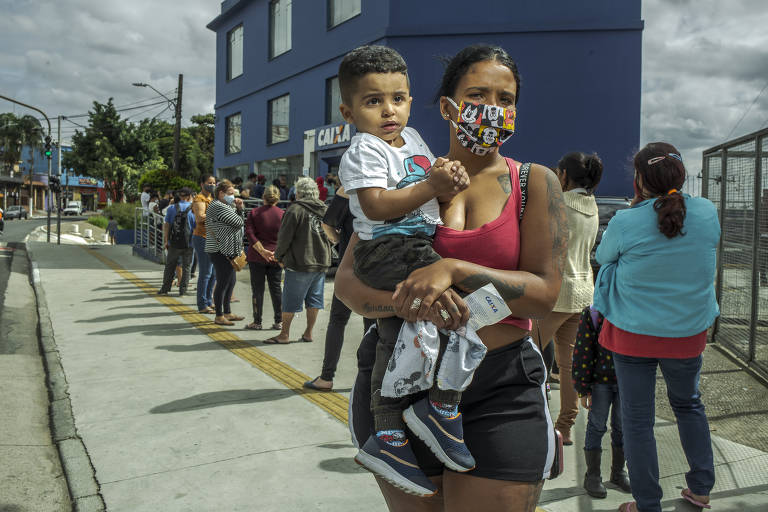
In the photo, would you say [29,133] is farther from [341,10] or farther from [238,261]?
[238,261]

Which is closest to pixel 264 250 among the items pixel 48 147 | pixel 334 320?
pixel 334 320

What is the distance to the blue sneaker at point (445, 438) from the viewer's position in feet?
5.41

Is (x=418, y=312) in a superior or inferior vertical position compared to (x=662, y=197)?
inferior

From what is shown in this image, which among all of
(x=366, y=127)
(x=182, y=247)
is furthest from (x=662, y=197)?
(x=182, y=247)

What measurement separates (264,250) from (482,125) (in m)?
6.53

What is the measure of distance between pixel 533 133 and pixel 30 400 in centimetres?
1352

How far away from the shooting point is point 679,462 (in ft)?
13.3

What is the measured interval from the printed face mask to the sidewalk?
2339 millimetres

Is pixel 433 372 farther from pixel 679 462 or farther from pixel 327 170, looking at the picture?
pixel 327 170

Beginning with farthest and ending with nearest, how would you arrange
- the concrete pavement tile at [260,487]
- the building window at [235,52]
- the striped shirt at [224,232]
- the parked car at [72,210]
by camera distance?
the parked car at [72,210], the building window at [235,52], the striped shirt at [224,232], the concrete pavement tile at [260,487]

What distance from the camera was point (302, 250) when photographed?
7.16 metres

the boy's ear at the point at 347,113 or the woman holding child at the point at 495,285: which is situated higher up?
the boy's ear at the point at 347,113

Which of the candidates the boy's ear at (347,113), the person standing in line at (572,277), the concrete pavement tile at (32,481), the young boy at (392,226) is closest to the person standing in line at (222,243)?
the concrete pavement tile at (32,481)

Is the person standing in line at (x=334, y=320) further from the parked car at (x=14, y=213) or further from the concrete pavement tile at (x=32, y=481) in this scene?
the parked car at (x=14, y=213)
